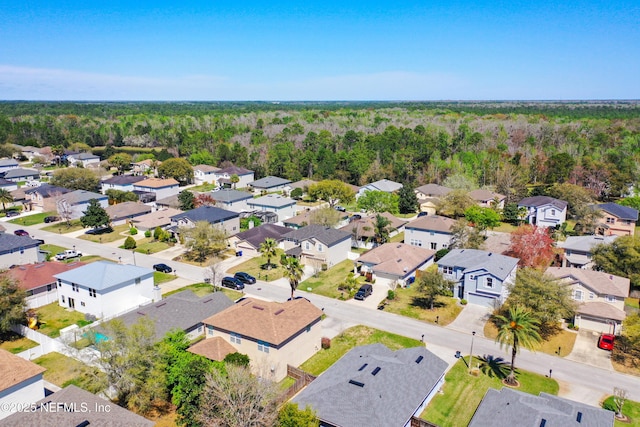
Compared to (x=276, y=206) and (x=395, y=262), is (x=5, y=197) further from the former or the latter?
(x=395, y=262)

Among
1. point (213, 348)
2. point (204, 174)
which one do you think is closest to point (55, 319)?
point (213, 348)

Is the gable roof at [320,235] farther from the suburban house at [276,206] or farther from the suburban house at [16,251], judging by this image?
the suburban house at [16,251]

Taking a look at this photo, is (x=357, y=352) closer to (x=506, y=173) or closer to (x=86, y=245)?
(x=86, y=245)

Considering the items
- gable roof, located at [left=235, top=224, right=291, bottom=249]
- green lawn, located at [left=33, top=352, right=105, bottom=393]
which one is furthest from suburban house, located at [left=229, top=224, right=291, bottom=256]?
green lawn, located at [left=33, top=352, right=105, bottom=393]

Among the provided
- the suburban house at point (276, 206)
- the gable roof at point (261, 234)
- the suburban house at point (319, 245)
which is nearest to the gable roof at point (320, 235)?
the suburban house at point (319, 245)

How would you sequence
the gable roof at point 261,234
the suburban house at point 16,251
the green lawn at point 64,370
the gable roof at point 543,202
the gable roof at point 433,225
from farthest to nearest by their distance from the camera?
the gable roof at point 543,202 → the gable roof at point 433,225 → the gable roof at point 261,234 → the suburban house at point 16,251 → the green lawn at point 64,370
